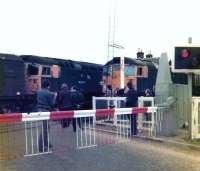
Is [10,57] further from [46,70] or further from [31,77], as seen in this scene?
[46,70]

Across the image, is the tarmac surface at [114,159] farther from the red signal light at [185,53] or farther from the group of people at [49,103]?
the red signal light at [185,53]

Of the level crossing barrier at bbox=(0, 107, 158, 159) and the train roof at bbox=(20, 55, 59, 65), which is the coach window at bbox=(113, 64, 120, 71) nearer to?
the train roof at bbox=(20, 55, 59, 65)

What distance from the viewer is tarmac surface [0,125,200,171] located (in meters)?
9.18

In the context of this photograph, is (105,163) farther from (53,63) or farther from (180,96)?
(53,63)

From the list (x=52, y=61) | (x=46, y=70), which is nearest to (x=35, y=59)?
(x=46, y=70)

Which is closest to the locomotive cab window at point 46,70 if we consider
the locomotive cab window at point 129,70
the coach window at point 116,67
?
the coach window at point 116,67

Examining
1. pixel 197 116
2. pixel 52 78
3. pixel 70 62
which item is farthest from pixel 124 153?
pixel 70 62

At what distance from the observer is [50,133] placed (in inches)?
409

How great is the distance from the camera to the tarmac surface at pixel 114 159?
918 centimetres

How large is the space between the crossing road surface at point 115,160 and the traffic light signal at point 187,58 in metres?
2.62

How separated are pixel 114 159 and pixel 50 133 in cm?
152

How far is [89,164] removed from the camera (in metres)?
9.50

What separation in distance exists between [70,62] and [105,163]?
2030 cm

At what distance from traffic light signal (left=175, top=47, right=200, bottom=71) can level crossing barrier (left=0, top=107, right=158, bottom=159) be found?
1708 millimetres
